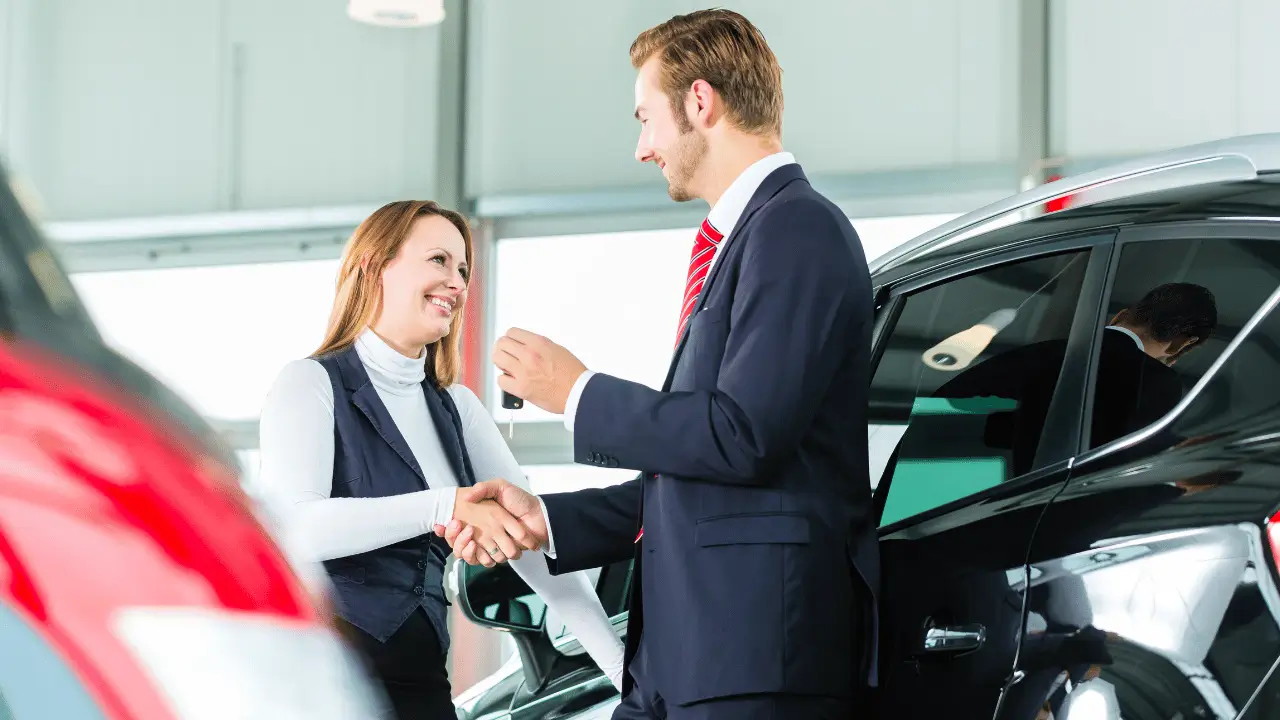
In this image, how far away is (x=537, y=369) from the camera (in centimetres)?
186

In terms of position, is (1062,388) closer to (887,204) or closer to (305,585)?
(305,585)

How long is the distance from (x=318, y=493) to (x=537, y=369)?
0.58m

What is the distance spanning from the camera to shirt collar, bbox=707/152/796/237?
1.96 m

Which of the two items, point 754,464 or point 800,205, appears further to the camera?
point 800,205

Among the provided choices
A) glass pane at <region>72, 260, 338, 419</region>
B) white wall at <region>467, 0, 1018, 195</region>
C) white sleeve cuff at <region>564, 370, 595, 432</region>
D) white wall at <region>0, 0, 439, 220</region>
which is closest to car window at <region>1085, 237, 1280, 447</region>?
white sleeve cuff at <region>564, 370, 595, 432</region>

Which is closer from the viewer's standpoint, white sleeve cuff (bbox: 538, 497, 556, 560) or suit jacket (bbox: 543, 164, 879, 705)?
suit jacket (bbox: 543, 164, 879, 705)

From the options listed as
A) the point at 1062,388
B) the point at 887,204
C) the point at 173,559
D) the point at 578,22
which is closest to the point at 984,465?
the point at 1062,388

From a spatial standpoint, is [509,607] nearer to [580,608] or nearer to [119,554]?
[580,608]

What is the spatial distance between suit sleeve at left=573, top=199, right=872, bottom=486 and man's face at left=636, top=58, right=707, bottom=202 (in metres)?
0.24

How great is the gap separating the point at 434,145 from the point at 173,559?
24.1 ft

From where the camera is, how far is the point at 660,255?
7910 millimetres

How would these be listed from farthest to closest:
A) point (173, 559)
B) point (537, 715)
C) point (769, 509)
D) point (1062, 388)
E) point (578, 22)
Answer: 1. point (578, 22)
2. point (537, 715)
3. point (1062, 388)
4. point (769, 509)
5. point (173, 559)

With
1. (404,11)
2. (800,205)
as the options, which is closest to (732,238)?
(800,205)

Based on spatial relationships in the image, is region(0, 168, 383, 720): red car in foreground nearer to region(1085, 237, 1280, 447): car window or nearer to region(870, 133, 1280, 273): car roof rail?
region(1085, 237, 1280, 447): car window
